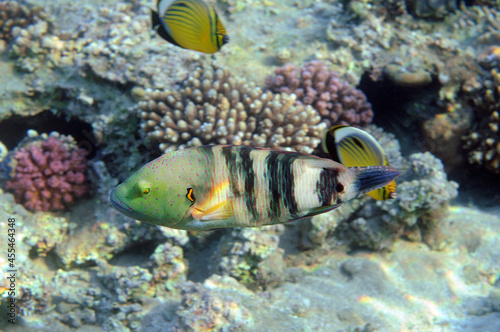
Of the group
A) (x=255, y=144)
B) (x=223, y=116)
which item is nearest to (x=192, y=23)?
(x=223, y=116)

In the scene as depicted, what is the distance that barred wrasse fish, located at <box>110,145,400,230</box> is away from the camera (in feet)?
5.78

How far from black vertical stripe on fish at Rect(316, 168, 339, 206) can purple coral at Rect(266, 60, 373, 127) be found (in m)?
3.53

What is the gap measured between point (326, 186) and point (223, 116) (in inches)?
110

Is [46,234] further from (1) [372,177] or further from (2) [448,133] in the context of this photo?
(2) [448,133]

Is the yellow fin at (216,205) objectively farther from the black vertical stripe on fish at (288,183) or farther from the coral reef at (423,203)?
the coral reef at (423,203)

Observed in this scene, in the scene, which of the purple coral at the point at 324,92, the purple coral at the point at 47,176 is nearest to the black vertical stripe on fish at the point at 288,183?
the purple coral at the point at 324,92

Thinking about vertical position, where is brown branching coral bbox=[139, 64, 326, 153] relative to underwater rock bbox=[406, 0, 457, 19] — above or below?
below

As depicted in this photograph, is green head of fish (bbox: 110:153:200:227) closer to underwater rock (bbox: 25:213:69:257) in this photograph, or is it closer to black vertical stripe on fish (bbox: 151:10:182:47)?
black vertical stripe on fish (bbox: 151:10:182:47)

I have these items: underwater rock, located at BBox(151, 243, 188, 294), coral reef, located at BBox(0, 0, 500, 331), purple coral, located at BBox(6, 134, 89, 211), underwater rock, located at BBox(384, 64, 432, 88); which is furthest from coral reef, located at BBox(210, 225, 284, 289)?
underwater rock, located at BBox(384, 64, 432, 88)

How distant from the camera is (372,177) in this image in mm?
1674

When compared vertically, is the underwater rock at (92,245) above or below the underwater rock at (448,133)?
below

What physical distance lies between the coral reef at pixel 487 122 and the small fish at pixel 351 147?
396 cm

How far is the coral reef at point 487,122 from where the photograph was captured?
5363 mm

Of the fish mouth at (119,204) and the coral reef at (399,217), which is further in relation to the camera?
the coral reef at (399,217)
